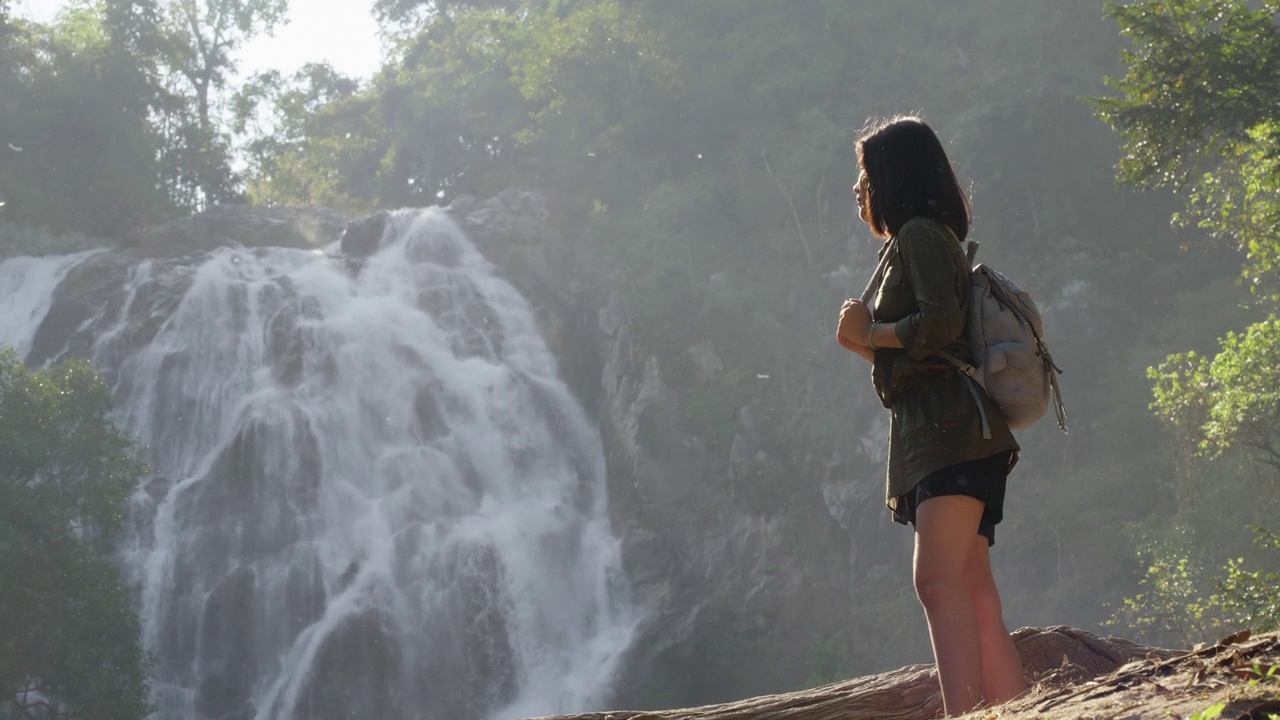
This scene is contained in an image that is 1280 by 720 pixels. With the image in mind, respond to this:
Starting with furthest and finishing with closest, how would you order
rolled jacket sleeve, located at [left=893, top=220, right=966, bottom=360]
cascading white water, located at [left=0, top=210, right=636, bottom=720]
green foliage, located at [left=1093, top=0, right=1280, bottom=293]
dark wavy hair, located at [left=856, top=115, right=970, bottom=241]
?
cascading white water, located at [left=0, top=210, right=636, bottom=720] → green foliage, located at [left=1093, top=0, right=1280, bottom=293] → dark wavy hair, located at [left=856, top=115, right=970, bottom=241] → rolled jacket sleeve, located at [left=893, top=220, right=966, bottom=360]

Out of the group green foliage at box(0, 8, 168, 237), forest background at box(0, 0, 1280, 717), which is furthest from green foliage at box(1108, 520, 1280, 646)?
green foliage at box(0, 8, 168, 237)

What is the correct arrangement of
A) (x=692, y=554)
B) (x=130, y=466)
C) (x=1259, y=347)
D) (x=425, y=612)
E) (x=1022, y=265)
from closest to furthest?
(x=1259, y=347) → (x=130, y=466) → (x=425, y=612) → (x=692, y=554) → (x=1022, y=265)

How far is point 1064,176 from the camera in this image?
25438mm

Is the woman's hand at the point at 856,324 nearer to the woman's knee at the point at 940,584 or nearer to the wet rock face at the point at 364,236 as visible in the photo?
the woman's knee at the point at 940,584

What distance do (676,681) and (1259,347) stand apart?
11.7 m

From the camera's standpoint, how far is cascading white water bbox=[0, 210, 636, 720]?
19906 millimetres

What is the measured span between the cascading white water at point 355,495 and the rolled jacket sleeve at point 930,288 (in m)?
17.6

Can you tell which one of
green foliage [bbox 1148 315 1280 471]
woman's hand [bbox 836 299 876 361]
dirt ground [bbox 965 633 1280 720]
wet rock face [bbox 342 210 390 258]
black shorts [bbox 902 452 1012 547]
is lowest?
dirt ground [bbox 965 633 1280 720]

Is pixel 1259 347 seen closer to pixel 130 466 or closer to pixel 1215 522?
pixel 1215 522

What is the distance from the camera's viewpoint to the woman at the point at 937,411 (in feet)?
10.5

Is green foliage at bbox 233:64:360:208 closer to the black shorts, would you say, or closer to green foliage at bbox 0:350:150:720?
green foliage at bbox 0:350:150:720

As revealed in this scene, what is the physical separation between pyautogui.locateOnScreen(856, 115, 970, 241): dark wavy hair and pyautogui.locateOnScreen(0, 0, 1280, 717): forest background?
12.1m

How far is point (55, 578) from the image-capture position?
1617cm

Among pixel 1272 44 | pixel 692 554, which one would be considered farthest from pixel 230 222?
Answer: pixel 1272 44
